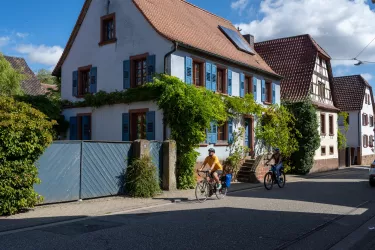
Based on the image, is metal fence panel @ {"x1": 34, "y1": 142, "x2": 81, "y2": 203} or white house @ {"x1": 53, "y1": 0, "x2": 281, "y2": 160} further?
white house @ {"x1": 53, "y1": 0, "x2": 281, "y2": 160}

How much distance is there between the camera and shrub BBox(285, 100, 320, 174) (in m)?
26.9

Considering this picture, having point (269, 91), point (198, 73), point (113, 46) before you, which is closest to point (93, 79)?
point (113, 46)

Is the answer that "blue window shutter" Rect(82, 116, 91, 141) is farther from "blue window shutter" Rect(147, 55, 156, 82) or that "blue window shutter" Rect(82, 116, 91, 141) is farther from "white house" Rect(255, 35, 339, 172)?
"white house" Rect(255, 35, 339, 172)

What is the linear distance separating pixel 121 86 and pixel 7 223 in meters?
11.6

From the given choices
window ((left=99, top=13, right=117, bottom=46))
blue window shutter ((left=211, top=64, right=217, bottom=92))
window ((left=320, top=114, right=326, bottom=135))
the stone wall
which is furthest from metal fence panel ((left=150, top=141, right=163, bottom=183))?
window ((left=320, top=114, right=326, bottom=135))

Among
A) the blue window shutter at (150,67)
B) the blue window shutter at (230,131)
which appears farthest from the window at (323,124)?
the blue window shutter at (150,67)

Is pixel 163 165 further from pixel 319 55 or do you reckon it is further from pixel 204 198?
pixel 319 55

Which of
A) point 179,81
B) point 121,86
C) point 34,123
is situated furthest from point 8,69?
point 34,123

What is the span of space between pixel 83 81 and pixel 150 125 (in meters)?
6.30

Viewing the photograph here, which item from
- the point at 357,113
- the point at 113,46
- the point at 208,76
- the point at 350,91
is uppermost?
the point at 350,91

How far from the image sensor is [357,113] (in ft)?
139

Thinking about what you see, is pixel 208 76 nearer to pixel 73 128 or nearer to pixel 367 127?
pixel 73 128

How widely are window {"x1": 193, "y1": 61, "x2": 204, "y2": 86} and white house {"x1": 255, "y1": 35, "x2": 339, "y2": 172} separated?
36.5 feet

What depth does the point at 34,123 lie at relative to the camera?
33.5 ft
